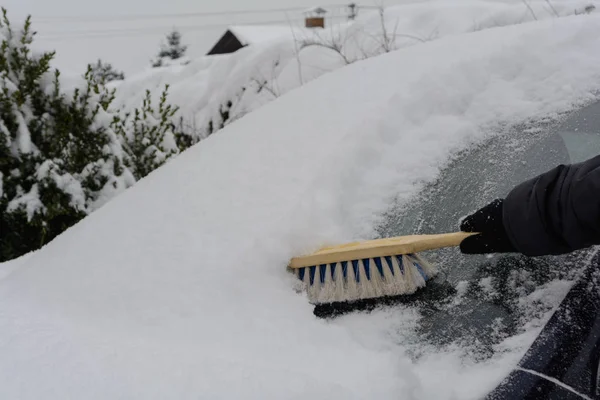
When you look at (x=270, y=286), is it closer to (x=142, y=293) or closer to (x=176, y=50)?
(x=142, y=293)

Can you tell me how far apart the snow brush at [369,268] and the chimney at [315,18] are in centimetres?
1797

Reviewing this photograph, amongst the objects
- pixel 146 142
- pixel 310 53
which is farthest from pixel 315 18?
pixel 146 142

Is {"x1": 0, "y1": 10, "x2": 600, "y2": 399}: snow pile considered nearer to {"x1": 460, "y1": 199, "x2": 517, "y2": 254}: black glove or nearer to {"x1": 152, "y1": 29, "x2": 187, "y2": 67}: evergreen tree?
{"x1": 460, "y1": 199, "x2": 517, "y2": 254}: black glove

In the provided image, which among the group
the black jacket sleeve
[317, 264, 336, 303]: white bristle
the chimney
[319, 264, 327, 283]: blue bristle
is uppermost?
the chimney

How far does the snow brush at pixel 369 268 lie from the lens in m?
1.32

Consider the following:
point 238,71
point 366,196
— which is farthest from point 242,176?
point 238,71

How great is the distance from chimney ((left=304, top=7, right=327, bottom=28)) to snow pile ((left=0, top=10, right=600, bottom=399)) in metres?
17.2

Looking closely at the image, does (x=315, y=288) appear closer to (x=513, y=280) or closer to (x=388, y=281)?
(x=388, y=281)

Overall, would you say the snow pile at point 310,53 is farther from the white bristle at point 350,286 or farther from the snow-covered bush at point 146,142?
the white bristle at point 350,286

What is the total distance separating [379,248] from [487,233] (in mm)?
295

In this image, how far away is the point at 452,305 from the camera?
1162 millimetres

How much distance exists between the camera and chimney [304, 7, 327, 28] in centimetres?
1850

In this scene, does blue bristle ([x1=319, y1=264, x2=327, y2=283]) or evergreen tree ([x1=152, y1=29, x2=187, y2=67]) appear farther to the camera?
evergreen tree ([x1=152, y1=29, x2=187, y2=67])

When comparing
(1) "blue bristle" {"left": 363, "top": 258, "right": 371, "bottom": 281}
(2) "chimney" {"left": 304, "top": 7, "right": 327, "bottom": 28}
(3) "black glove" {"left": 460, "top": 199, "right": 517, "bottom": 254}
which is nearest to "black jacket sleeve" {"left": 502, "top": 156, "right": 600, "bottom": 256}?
(3) "black glove" {"left": 460, "top": 199, "right": 517, "bottom": 254}
